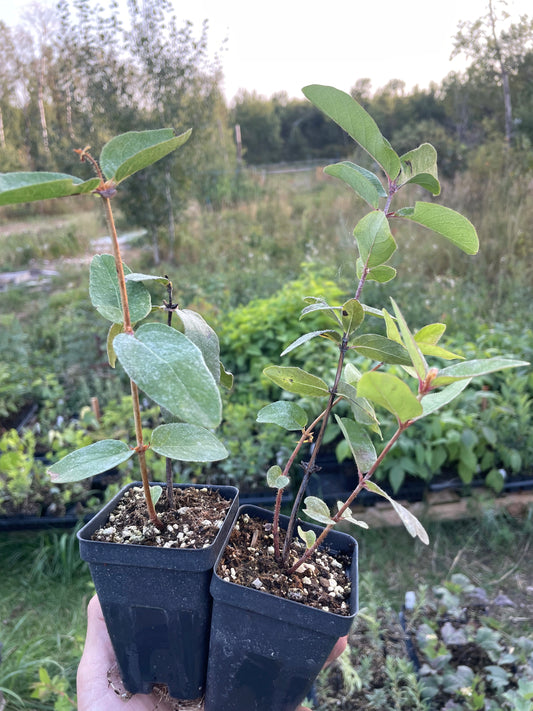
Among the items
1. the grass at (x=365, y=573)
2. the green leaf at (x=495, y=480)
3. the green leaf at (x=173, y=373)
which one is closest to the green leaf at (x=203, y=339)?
the green leaf at (x=173, y=373)

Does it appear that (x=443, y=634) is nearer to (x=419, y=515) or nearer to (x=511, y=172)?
(x=419, y=515)

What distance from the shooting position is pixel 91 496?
232 cm

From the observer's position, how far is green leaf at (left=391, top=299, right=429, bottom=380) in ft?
1.59

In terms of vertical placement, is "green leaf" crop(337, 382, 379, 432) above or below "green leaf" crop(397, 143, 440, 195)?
below

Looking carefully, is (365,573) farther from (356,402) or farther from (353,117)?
(353,117)

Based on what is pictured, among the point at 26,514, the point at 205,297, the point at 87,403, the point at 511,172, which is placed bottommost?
the point at 26,514

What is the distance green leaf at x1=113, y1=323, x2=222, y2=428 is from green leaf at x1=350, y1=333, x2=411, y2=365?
209 millimetres

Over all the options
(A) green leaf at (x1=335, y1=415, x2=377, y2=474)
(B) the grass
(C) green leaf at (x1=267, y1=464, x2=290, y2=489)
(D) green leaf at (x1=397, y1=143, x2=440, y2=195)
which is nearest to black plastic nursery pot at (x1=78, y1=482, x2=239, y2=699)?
(C) green leaf at (x1=267, y1=464, x2=290, y2=489)

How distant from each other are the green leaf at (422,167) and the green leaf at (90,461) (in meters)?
0.50

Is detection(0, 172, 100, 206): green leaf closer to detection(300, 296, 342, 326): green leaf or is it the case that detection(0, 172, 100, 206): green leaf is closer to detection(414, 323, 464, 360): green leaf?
detection(300, 296, 342, 326): green leaf

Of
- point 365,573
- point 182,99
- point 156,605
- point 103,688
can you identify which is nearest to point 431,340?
point 156,605

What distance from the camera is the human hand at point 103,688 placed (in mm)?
858

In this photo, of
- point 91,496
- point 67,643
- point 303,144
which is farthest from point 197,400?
point 303,144

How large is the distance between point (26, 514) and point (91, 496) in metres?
0.29
